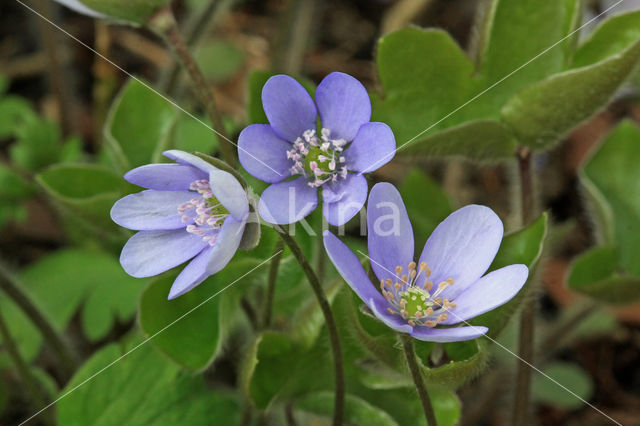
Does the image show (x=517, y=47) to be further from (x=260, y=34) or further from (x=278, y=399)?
(x=260, y=34)

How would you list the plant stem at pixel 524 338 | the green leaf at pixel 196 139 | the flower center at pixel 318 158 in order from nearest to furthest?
the flower center at pixel 318 158 → the plant stem at pixel 524 338 → the green leaf at pixel 196 139

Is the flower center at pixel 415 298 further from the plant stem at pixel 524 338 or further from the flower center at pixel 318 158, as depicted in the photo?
the plant stem at pixel 524 338

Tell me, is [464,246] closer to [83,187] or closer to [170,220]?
[170,220]

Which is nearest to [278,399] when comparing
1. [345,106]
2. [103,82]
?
[345,106]

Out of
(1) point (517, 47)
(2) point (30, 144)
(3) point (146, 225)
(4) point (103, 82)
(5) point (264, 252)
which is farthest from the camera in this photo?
(4) point (103, 82)

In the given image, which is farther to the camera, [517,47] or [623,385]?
[623,385]

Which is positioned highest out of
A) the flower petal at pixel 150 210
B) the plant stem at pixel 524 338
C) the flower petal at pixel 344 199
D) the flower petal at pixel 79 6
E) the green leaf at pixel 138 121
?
the flower petal at pixel 79 6

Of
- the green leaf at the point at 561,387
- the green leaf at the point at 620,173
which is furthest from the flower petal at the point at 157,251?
the green leaf at the point at 561,387
